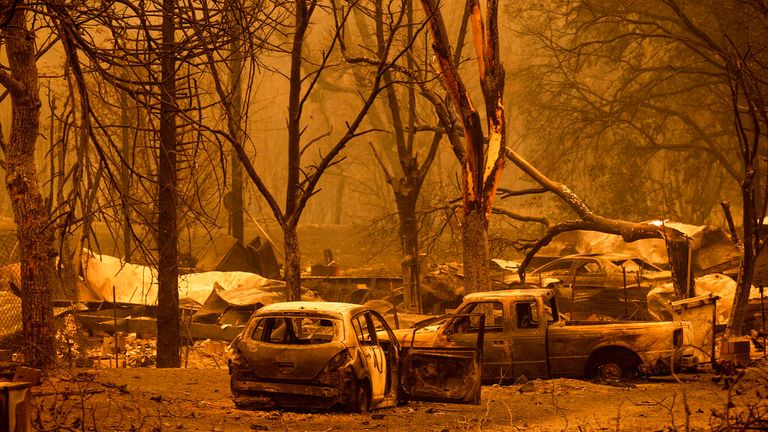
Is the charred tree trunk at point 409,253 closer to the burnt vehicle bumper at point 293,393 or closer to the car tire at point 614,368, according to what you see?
the car tire at point 614,368

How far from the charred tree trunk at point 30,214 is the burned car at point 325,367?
286 cm

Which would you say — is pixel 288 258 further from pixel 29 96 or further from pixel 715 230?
pixel 715 230

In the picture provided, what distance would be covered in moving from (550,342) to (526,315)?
584 millimetres

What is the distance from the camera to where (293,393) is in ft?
36.7

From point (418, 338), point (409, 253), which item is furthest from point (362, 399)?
point (409, 253)

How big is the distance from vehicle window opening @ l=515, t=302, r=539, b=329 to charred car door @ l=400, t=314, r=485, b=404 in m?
2.54

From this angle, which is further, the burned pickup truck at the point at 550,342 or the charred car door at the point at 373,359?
the burned pickup truck at the point at 550,342

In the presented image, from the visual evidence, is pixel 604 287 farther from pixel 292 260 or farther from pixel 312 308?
pixel 312 308

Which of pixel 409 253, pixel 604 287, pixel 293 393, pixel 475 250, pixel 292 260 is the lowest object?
pixel 293 393

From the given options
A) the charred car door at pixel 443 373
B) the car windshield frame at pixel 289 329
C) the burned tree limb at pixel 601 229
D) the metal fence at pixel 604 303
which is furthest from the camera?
the metal fence at pixel 604 303

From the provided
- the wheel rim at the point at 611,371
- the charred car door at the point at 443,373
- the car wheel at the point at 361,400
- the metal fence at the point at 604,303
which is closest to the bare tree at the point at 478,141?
the wheel rim at the point at 611,371

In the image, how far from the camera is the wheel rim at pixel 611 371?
1445 centimetres

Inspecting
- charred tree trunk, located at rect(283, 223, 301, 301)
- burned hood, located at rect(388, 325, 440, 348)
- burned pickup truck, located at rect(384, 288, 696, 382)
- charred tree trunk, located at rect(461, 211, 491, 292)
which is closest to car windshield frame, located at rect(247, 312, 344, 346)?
burned hood, located at rect(388, 325, 440, 348)

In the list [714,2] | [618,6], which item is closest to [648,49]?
[618,6]
